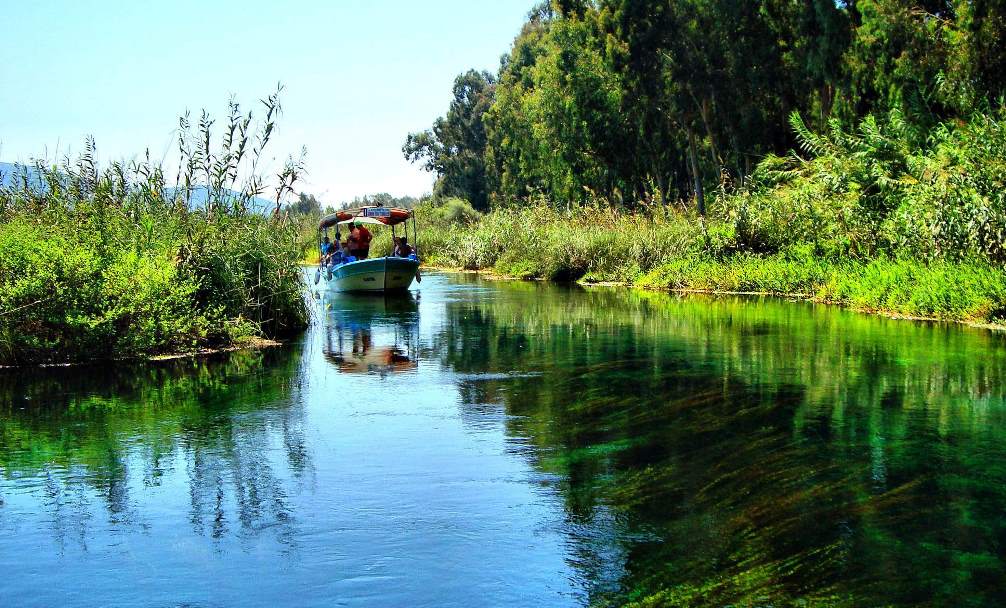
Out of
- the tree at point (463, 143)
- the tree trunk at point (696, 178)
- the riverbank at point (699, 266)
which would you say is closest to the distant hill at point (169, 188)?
the riverbank at point (699, 266)

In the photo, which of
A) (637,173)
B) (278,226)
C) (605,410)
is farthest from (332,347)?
(637,173)

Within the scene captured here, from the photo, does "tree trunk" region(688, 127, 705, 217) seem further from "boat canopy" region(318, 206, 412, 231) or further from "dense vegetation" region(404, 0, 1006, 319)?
"boat canopy" region(318, 206, 412, 231)

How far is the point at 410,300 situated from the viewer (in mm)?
33344

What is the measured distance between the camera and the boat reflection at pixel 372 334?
17.8 m

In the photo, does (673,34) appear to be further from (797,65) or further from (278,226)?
(278,226)

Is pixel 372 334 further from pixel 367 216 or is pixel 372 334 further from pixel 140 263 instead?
pixel 367 216

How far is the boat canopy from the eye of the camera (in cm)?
3644

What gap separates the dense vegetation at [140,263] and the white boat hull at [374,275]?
11289mm

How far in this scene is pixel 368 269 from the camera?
34125 mm

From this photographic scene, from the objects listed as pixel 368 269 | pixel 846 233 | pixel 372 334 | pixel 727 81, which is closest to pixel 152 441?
pixel 372 334

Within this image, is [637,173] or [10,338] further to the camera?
[637,173]

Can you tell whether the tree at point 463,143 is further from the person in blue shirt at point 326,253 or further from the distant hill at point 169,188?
the distant hill at point 169,188

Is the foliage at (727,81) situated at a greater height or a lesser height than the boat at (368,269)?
greater

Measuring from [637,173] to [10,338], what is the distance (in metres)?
35.7
